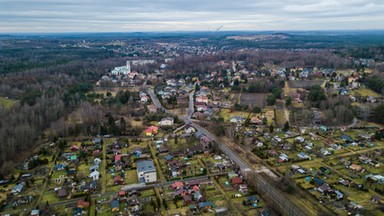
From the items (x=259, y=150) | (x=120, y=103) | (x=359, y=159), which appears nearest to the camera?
(x=359, y=159)

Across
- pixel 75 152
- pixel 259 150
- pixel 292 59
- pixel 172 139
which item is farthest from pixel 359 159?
pixel 292 59

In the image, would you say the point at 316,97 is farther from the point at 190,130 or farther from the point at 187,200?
the point at 187,200

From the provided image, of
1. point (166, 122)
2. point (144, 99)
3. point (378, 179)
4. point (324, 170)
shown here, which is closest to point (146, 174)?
point (166, 122)

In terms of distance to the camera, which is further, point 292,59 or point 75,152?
point 292,59

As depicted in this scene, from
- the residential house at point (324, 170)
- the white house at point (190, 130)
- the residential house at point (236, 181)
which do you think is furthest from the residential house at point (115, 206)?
the residential house at point (324, 170)

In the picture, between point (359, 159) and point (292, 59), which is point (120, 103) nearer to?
point (359, 159)

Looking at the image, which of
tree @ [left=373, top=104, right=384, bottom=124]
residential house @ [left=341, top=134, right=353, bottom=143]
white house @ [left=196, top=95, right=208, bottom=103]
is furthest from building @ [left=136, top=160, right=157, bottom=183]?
tree @ [left=373, top=104, right=384, bottom=124]
